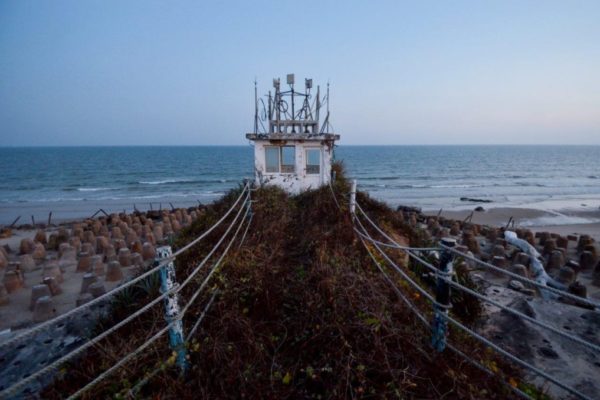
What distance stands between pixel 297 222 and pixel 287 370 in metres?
5.11

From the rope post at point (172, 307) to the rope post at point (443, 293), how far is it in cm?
222

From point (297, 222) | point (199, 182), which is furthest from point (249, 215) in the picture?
point (199, 182)

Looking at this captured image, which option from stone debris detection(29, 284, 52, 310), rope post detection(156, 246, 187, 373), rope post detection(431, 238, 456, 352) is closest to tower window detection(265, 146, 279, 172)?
stone debris detection(29, 284, 52, 310)

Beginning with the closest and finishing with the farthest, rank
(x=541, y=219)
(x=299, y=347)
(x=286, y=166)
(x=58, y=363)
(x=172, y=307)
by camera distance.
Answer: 1. (x=58, y=363)
2. (x=172, y=307)
3. (x=299, y=347)
4. (x=286, y=166)
5. (x=541, y=219)

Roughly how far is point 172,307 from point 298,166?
9350 mm

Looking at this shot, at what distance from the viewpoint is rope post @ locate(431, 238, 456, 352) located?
262cm

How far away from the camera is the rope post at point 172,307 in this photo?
2436 mm

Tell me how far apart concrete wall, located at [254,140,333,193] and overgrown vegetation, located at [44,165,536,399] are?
269 inches

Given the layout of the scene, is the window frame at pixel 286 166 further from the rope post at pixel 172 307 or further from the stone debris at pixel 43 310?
the rope post at pixel 172 307

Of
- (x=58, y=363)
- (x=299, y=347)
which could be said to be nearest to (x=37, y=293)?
(x=58, y=363)

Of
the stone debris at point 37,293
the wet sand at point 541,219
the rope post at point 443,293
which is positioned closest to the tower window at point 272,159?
the stone debris at point 37,293

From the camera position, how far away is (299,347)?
312cm

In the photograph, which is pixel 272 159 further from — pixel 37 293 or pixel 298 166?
pixel 37 293

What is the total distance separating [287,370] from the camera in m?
2.85
